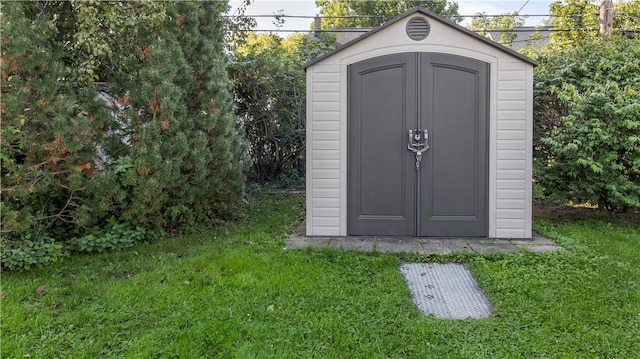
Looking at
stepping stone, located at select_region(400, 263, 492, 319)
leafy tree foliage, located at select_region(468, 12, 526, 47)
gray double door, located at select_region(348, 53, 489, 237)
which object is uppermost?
leafy tree foliage, located at select_region(468, 12, 526, 47)

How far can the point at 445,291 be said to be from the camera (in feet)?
9.70

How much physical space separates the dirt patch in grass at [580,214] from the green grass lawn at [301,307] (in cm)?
152

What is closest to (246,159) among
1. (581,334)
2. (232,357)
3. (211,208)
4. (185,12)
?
(211,208)

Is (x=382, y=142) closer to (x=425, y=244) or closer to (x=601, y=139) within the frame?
(x=425, y=244)

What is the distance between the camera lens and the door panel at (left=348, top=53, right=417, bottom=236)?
13.8 ft

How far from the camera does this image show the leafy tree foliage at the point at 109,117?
3203mm

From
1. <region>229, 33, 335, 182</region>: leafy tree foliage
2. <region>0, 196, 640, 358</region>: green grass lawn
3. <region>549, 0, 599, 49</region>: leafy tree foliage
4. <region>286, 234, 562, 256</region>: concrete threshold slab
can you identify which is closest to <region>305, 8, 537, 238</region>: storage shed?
<region>286, 234, 562, 256</region>: concrete threshold slab

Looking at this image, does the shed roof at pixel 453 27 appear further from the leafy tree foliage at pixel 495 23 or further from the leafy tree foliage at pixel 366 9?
the leafy tree foliage at pixel 366 9

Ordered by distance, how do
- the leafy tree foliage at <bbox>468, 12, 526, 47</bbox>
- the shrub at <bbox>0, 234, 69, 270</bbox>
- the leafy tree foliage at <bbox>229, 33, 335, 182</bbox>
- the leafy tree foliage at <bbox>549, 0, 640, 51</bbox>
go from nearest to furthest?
the shrub at <bbox>0, 234, 69, 270</bbox>, the leafy tree foliage at <bbox>229, 33, 335, 182</bbox>, the leafy tree foliage at <bbox>549, 0, 640, 51</bbox>, the leafy tree foliage at <bbox>468, 12, 526, 47</bbox>

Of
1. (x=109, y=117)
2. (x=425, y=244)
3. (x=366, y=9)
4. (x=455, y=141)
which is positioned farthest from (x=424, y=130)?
(x=366, y=9)

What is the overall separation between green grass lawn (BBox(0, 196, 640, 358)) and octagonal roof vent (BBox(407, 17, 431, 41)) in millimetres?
2175

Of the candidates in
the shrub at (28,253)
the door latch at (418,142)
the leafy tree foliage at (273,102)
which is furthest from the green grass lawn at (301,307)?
the leafy tree foliage at (273,102)

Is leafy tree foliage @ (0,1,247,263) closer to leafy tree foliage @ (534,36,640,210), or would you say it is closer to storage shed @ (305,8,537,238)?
storage shed @ (305,8,537,238)

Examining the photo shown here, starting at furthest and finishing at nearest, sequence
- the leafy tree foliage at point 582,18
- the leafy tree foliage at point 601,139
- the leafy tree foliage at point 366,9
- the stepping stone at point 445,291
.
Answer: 1. the leafy tree foliage at point 366,9
2. the leafy tree foliage at point 582,18
3. the leafy tree foliage at point 601,139
4. the stepping stone at point 445,291
